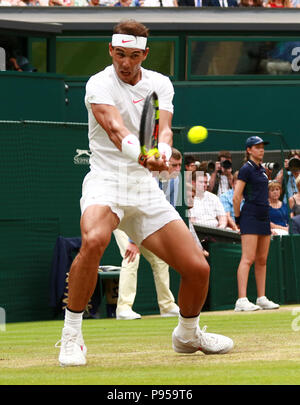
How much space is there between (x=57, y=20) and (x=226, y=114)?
3385 millimetres

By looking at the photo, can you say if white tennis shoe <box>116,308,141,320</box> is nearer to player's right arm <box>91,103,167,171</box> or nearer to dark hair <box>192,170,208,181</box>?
dark hair <box>192,170,208,181</box>

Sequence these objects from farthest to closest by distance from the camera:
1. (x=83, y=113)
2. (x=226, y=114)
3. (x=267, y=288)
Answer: (x=226, y=114) < (x=83, y=113) < (x=267, y=288)

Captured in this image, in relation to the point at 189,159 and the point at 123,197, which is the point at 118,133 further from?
the point at 189,159

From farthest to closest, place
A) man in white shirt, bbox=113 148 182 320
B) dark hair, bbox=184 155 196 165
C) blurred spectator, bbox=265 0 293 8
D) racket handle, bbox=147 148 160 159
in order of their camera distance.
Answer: blurred spectator, bbox=265 0 293 8
dark hair, bbox=184 155 196 165
man in white shirt, bbox=113 148 182 320
racket handle, bbox=147 148 160 159

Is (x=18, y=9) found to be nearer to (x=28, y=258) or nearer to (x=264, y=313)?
(x=28, y=258)

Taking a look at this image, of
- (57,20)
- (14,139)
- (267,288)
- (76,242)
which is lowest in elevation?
(267,288)

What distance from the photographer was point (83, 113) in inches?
653

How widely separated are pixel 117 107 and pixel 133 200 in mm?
635

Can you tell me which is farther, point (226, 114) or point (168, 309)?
point (226, 114)

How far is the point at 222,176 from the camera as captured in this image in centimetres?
1366

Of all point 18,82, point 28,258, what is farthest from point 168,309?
point 18,82

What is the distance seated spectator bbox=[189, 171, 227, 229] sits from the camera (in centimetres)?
1319

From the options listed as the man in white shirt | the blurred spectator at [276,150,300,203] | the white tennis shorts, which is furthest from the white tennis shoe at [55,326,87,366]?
the blurred spectator at [276,150,300,203]

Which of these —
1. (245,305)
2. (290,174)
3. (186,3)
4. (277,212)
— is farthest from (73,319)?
(186,3)
